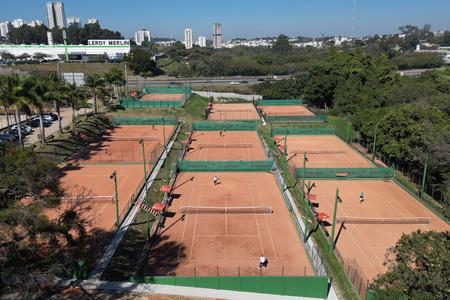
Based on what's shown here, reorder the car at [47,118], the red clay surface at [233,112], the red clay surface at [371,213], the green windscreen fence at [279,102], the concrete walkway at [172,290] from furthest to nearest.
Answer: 1. the green windscreen fence at [279,102]
2. the red clay surface at [233,112]
3. the car at [47,118]
4. the red clay surface at [371,213]
5. the concrete walkway at [172,290]

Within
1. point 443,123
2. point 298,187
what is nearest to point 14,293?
point 298,187

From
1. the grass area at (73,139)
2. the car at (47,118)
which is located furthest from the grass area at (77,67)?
the grass area at (73,139)

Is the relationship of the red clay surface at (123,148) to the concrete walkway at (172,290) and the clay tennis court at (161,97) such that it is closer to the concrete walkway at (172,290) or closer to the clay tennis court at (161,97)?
the clay tennis court at (161,97)

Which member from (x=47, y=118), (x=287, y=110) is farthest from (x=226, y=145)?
(x=287, y=110)

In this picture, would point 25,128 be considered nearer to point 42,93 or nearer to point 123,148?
point 42,93

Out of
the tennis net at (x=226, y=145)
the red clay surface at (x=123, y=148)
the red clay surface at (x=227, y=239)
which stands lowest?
the red clay surface at (x=227, y=239)

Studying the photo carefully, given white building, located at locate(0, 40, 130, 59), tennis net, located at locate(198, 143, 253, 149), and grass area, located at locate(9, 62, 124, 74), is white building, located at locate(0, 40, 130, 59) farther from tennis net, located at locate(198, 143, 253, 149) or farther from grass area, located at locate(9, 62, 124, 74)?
tennis net, located at locate(198, 143, 253, 149)

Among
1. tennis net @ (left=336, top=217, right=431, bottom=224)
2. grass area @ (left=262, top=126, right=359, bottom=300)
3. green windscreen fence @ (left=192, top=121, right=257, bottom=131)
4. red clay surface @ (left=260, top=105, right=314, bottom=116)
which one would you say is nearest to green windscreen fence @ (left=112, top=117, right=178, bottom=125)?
green windscreen fence @ (left=192, top=121, right=257, bottom=131)
